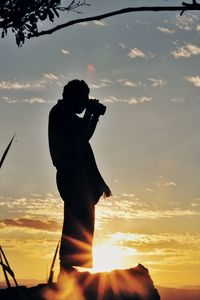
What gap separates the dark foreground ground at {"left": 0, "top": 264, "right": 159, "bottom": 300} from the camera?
5.96 m

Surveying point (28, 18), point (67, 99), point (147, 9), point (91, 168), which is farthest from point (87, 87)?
point (147, 9)

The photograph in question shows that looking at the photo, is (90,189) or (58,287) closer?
(58,287)

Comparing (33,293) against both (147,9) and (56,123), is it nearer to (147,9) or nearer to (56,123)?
(56,123)

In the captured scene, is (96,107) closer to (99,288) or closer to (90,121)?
(90,121)

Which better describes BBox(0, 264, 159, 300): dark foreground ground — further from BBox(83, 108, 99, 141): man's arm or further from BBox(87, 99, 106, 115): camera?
BBox(87, 99, 106, 115): camera

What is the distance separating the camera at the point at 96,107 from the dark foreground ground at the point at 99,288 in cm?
212

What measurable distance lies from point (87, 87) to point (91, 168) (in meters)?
1.12

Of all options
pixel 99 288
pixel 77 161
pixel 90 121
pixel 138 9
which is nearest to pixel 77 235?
pixel 99 288

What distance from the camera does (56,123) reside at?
6.91 m

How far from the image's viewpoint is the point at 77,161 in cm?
686

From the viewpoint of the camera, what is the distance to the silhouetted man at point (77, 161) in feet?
21.9

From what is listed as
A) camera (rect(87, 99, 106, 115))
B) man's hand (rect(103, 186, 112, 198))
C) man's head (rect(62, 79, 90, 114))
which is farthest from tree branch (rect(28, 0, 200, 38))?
man's hand (rect(103, 186, 112, 198))

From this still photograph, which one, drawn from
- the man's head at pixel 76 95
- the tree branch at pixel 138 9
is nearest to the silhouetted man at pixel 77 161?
the man's head at pixel 76 95

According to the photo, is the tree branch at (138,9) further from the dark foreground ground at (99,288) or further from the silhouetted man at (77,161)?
the silhouetted man at (77,161)
